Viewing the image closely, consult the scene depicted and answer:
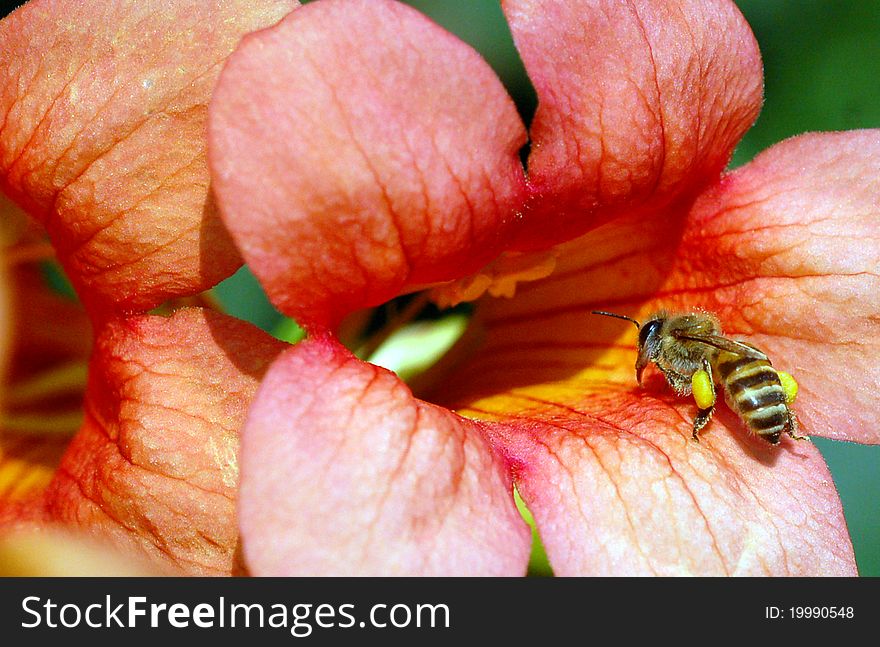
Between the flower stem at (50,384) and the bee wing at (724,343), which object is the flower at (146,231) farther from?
the bee wing at (724,343)

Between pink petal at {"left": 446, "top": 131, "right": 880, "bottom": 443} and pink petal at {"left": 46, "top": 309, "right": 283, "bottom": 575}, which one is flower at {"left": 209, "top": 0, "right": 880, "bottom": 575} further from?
pink petal at {"left": 46, "top": 309, "right": 283, "bottom": 575}

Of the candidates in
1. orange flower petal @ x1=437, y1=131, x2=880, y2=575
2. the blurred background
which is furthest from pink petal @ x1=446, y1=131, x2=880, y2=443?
the blurred background

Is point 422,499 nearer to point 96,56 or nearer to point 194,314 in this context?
point 194,314

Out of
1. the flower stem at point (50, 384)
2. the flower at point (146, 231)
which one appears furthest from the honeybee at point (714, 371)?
the flower stem at point (50, 384)

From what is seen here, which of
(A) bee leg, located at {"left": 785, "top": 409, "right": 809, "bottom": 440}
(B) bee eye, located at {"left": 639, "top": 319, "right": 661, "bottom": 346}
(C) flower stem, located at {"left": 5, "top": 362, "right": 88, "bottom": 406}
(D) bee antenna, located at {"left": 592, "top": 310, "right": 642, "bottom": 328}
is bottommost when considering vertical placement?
(A) bee leg, located at {"left": 785, "top": 409, "right": 809, "bottom": 440}


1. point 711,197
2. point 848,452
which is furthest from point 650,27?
point 848,452

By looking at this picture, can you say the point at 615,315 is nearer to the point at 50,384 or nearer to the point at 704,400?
the point at 704,400
